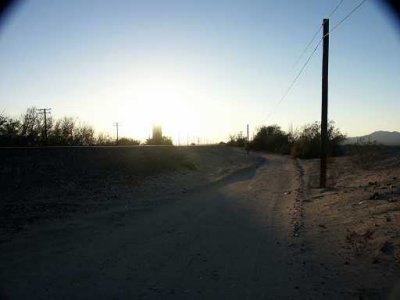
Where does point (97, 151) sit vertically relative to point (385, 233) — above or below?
above

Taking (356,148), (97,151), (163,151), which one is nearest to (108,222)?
(97,151)

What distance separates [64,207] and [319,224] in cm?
729

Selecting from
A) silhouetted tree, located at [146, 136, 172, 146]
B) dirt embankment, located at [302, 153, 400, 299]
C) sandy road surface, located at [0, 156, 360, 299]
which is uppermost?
silhouetted tree, located at [146, 136, 172, 146]

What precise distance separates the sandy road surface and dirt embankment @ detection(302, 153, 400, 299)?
49 cm

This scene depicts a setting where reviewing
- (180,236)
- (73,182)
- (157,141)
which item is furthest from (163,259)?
(157,141)

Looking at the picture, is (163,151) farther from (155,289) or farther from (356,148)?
(155,289)

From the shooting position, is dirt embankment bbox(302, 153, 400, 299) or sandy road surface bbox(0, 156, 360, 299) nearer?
sandy road surface bbox(0, 156, 360, 299)

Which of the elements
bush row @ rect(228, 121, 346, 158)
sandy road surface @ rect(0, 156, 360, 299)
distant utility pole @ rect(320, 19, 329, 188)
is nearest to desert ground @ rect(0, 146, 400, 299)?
sandy road surface @ rect(0, 156, 360, 299)

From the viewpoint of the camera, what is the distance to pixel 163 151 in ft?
102

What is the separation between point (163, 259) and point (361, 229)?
4.57 meters

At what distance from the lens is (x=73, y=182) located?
60.4 ft

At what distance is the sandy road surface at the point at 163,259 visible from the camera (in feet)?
25.9

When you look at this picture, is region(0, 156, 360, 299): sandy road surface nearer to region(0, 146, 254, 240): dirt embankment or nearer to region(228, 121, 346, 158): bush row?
region(0, 146, 254, 240): dirt embankment

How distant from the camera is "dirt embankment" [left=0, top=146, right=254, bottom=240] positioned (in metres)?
14.4
